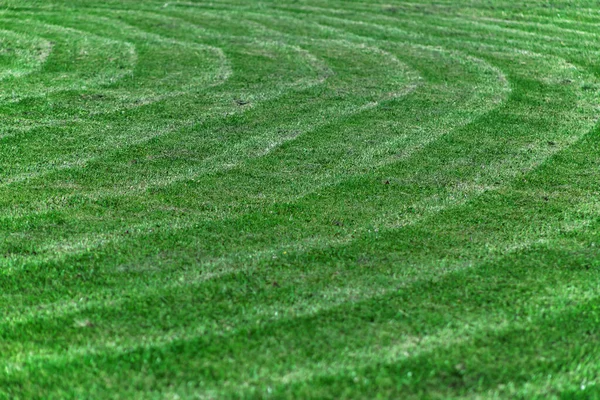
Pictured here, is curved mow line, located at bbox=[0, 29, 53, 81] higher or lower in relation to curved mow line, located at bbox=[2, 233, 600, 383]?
lower

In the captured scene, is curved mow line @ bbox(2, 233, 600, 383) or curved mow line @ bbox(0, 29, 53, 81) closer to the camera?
curved mow line @ bbox(2, 233, 600, 383)

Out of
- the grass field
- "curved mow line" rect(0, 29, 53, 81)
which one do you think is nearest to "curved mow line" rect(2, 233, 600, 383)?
the grass field

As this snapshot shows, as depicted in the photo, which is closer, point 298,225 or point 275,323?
point 275,323

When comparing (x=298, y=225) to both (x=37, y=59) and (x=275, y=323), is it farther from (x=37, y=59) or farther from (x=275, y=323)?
(x=37, y=59)

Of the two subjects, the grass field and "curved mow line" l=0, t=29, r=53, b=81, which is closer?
the grass field

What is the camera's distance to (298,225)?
6215 mm

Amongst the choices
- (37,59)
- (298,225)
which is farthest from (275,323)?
(37,59)

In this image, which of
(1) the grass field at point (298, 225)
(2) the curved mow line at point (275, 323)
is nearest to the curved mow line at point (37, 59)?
(1) the grass field at point (298, 225)

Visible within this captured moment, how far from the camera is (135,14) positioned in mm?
17062

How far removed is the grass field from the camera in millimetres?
4230

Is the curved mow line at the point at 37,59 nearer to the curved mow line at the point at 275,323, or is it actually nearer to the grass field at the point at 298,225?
the grass field at the point at 298,225

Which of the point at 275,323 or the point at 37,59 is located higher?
the point at 275,323

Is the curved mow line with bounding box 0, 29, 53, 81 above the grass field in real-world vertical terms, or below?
below

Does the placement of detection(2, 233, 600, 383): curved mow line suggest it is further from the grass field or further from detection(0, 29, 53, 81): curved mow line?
detection(0, 29, 53, 81): curved mow line
